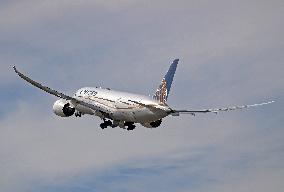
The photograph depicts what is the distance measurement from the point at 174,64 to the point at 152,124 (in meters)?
14.6

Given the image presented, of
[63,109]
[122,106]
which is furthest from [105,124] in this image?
[63,109]

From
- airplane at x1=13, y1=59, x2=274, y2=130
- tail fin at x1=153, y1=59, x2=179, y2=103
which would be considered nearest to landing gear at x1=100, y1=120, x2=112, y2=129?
airplane at x1=13, y1=59, x2=274, y2=130

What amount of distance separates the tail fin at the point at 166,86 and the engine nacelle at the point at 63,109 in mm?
19461

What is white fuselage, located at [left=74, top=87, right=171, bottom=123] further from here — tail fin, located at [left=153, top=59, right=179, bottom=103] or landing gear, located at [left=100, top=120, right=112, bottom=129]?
tail fin, located at [left=153, top=59, right=179, bottom=103]

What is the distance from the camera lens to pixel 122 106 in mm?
142125

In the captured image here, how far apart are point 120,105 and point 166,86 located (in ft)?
34.1

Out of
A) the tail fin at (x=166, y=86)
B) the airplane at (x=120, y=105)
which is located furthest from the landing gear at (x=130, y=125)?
the tail fin at (x=166, y=86)

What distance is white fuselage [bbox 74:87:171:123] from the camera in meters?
134

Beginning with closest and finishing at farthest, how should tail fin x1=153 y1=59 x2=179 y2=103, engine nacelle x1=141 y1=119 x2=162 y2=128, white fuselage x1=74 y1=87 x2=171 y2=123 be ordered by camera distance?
white fuselage x1=74 y1=87 x2=171 y2=123 < tail fin x1=153 y1=59 x2=179 y2=103 < engine nacelle x1=141 y1=119 x2=162 y2=128

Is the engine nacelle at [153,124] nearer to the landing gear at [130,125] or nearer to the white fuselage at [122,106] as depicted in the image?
the landing gear at [130,125]

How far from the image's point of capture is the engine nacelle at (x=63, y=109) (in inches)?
6009

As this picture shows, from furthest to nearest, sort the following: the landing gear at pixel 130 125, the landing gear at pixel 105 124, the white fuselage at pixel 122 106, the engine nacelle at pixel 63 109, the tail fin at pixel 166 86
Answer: the engine nacelle at pixel 63 109
the landing gear at pixel 105 124
the landing gear at pixel 130 125
the tail fin at pixel 166 86
the white fuselage at pixel 122 106

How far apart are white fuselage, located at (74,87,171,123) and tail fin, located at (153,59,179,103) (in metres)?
5.66

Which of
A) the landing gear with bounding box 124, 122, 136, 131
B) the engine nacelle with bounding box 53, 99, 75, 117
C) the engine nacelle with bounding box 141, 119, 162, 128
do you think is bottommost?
the engine nacelle with bounding box 141, 119, 162, 128
